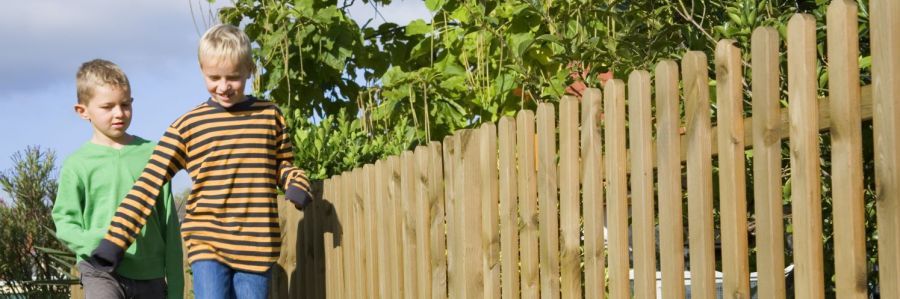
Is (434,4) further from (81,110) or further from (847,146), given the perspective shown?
(847,146)

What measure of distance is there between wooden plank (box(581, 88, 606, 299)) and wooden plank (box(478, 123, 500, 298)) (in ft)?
1.87

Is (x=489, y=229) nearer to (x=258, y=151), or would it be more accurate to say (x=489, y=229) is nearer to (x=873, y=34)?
(x=258, y=151)

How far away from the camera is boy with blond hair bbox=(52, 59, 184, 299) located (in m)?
4.72

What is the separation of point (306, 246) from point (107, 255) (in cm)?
144

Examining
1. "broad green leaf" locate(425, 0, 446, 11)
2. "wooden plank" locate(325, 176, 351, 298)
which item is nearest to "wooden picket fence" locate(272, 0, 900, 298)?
"wooden plank" locate(325, 176, 351, 298)

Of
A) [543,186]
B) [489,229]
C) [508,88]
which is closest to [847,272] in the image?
[543,186]

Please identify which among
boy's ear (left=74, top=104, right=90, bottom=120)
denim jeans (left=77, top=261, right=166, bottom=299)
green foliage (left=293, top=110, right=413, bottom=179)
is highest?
boy's ear (left=74, top=104, right=90, bottom=120)

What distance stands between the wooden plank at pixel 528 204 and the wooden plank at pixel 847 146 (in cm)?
127

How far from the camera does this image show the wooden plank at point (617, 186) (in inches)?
134

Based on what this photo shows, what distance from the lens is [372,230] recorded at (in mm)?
5145

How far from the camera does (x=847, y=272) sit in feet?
8.98

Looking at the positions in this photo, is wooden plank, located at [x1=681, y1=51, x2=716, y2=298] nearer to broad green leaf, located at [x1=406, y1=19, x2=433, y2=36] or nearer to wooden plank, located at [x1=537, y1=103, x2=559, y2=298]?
wooden plank, located at [x1=537, y1=103, x2=559, y2=298]

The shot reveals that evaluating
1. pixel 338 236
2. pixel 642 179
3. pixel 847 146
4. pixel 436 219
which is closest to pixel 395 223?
pixel 436 219

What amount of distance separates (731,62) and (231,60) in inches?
85.4
